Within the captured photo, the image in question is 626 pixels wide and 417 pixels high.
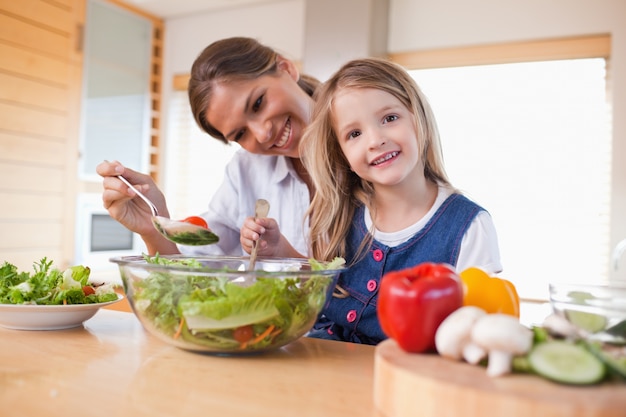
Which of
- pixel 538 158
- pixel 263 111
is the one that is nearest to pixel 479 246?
pixel 263 111

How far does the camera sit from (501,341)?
0.64 m

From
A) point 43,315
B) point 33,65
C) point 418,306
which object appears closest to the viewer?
point 418,306

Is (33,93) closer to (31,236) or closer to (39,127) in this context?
(39,127)

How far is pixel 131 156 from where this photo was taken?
4789 mm

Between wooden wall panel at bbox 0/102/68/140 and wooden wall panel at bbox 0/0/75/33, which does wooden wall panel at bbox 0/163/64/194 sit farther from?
wooden wall panel at bbox 0/0/75/33

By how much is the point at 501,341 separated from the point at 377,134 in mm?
780

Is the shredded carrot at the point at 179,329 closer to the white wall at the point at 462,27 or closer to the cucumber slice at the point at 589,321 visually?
the cucumber slice at the point at 589,321

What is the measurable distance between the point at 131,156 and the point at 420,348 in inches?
173

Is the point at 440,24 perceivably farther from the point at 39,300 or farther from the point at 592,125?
the point at 39,300

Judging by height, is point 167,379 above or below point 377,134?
below

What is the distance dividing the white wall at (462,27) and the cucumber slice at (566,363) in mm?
3069

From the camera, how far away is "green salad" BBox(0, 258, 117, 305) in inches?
43.5

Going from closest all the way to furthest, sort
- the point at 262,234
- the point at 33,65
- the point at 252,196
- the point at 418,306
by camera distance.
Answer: the point at 418,306, the point at 262,234, the point at 252,196, the point at 33,65

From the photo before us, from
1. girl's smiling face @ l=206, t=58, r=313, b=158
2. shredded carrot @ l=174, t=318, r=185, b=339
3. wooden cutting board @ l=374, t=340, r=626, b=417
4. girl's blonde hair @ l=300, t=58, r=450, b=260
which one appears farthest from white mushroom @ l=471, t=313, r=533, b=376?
girl's smiling face @ l=206, t=58, r=313, b=158
